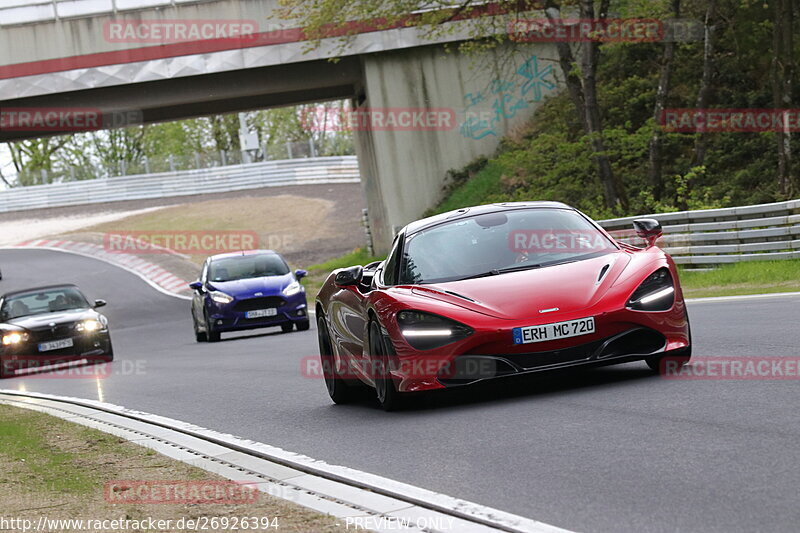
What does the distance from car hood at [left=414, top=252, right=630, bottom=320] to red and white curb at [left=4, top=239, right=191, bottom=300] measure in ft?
106

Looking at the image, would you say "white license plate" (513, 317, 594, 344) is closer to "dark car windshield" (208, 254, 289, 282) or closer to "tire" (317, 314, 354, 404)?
"tire" (317, 314, 354, 404)

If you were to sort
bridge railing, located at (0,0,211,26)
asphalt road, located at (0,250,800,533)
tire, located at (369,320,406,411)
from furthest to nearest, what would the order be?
bridge railing, located at (0,0,211,26)
tire, located at (369,320,406,411)
asphalt road, located at (0,250,800,533)

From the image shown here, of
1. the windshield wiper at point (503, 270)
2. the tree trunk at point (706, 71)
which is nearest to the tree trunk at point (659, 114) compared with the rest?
the tree trunk at point (706, 71)

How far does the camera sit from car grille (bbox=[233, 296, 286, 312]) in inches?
915

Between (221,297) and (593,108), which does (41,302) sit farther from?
(593,108)

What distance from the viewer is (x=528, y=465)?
6574 mm

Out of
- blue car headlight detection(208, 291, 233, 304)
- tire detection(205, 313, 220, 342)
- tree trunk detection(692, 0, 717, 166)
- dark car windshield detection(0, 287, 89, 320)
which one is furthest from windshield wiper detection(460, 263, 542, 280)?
tree trunk detection(692, 0, 717, 166)

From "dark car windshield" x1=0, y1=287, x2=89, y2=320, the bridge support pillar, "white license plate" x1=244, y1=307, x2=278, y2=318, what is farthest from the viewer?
the bridge support pillar

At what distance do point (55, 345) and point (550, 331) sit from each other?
1456 centimetres

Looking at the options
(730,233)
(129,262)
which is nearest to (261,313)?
(730,233)

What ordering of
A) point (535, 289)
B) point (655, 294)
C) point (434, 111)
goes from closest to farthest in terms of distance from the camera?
1. point (535, 289)
2. point (655, 294)
3. point (434, 111)

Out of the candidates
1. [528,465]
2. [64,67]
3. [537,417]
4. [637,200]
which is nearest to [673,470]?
[528,465]

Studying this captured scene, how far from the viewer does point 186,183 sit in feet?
254

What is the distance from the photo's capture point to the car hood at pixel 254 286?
23.4 metres
